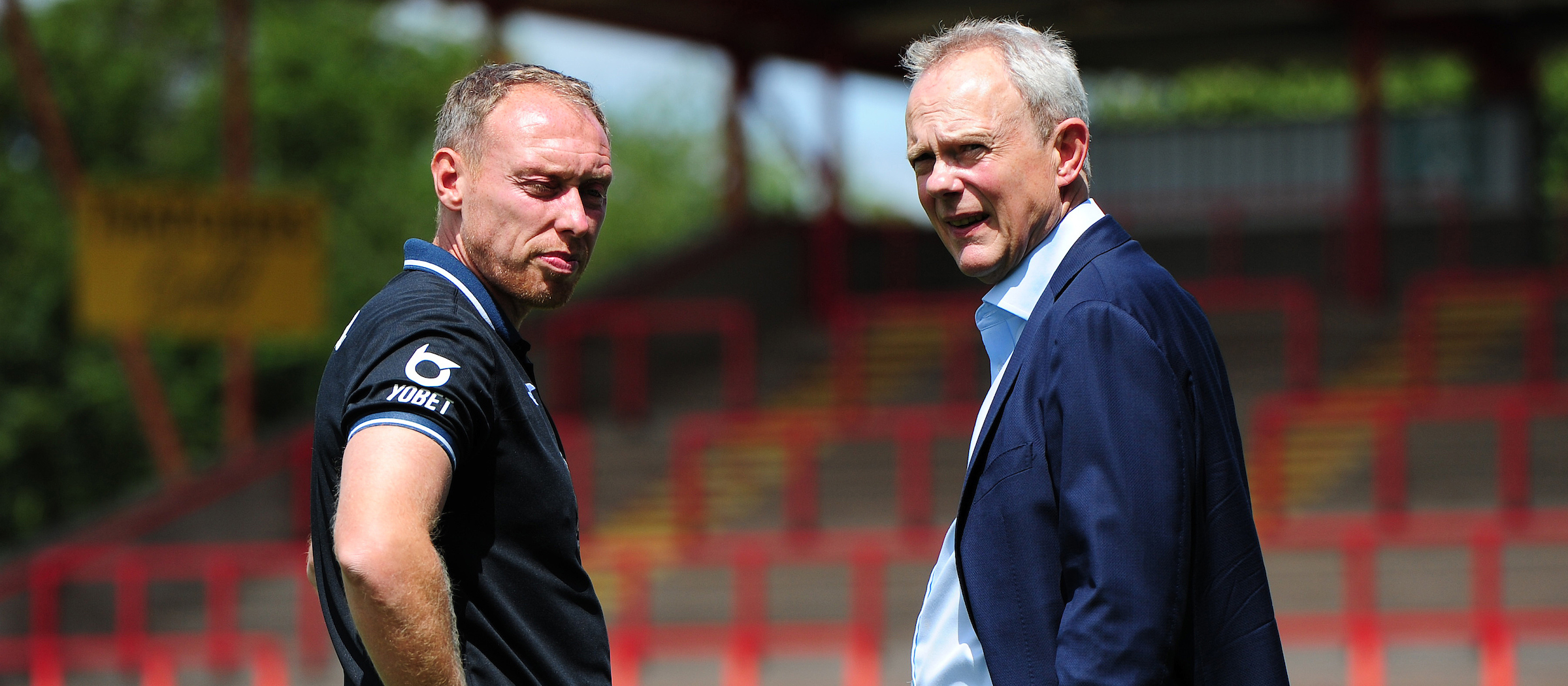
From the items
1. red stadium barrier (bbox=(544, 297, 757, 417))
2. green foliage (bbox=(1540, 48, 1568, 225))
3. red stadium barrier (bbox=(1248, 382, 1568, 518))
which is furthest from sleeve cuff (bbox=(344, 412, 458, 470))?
green foliage (bbox=(1540, 48, 1568, 225))

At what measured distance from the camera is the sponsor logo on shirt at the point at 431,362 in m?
2.09

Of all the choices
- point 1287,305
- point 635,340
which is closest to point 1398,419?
point 1287,305

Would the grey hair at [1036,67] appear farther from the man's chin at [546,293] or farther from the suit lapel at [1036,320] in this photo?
the man's chin at [546,293]

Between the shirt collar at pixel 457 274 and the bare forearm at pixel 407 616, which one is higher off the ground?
the shirt collar at pixel 457 274

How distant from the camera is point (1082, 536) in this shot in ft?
7.05

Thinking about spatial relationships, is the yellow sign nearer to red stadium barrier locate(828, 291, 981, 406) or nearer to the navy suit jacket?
red stadium barrier locate(828, 291, 981, 406)

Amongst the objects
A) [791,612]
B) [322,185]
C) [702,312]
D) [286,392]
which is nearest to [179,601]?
[791,612]

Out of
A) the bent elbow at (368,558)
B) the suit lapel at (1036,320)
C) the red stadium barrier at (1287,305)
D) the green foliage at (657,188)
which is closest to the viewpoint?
the bent elbow at (368,558)

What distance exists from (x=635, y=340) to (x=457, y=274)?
586 inches

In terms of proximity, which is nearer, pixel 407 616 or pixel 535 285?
pixel 407 616

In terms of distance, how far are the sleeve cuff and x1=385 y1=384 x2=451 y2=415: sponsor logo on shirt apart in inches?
0.6

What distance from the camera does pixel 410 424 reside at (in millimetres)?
2051

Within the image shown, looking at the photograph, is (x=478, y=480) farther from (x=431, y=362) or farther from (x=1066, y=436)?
(x=1066, y=436)

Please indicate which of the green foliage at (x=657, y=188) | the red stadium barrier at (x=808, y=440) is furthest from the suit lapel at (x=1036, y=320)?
the green foliage at (x=657, y=188)
